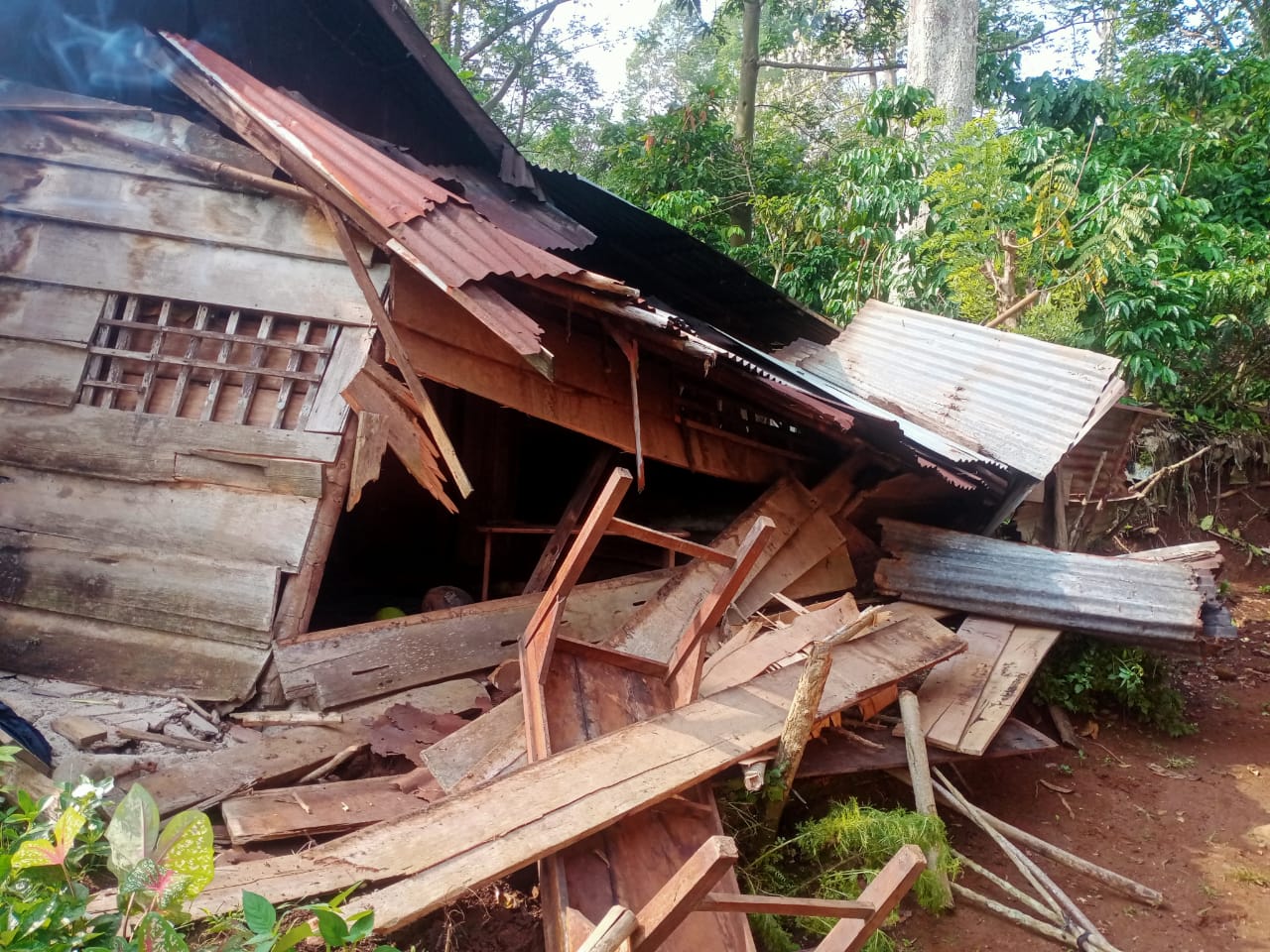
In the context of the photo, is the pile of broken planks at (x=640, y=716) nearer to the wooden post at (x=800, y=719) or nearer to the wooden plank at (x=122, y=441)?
the wooden post at (x=800, y=719)

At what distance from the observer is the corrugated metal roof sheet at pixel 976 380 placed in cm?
657

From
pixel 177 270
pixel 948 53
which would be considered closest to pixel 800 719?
pixel 177 270

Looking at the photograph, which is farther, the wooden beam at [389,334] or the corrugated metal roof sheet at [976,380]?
the corrugated metal roof sheet at [976,380]

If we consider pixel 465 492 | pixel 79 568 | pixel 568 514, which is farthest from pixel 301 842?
pixel 568 514

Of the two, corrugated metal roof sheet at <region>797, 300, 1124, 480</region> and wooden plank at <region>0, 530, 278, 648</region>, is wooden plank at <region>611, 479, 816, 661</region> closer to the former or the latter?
corrugated metal roof sheet at <region>797, 300, 1124, 480</region>

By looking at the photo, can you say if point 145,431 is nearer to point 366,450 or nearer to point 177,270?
point 177,270

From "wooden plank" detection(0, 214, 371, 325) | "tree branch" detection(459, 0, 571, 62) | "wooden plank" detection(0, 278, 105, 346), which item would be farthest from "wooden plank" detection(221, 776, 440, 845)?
"tree branch" detection(459, 0, 571, 62)

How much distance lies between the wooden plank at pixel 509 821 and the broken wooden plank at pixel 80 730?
1337 millimetres

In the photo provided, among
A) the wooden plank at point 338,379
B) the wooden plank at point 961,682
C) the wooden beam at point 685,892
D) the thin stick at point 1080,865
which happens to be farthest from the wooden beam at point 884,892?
the wooden plank at point 338,379

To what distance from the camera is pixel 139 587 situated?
462 centimetres

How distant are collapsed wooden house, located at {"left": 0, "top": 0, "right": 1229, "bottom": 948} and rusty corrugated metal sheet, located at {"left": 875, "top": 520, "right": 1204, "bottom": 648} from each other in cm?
4

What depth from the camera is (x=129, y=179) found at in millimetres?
4867

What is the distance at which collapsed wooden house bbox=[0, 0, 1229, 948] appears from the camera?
3871 millimetres

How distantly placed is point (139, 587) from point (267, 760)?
1.33 meters
